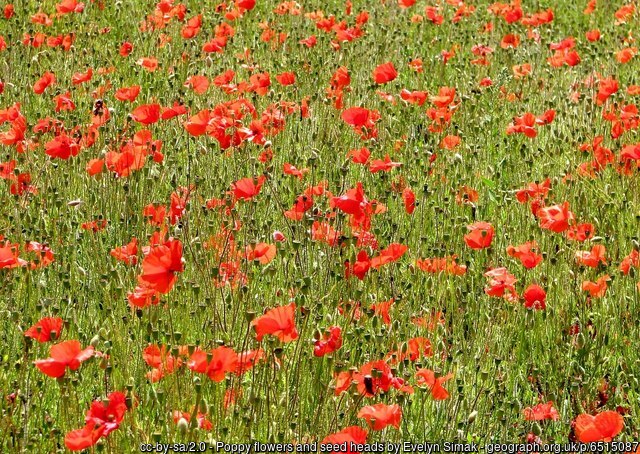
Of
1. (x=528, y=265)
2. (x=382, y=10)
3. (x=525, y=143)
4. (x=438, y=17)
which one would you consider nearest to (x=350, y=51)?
(x=438, y=17)

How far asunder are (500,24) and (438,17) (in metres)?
1.25

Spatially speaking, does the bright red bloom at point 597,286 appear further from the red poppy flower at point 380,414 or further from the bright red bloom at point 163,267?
the bright red bloom at point 163,267

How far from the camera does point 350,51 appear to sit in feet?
23.2

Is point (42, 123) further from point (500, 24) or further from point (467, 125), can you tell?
point (500, 24)

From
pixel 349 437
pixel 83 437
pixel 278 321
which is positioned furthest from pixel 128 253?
pixel 349 437

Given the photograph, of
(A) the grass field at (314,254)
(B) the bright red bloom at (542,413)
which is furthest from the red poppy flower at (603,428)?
(B) the bright red bloom at (542,413)

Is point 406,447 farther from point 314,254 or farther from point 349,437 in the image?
point 314,254

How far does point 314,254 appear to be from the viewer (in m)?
4.18

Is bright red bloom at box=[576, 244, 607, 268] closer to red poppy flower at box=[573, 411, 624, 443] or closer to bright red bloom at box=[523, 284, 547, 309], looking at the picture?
bright red bloom at box=[523, 284, 547, 309]

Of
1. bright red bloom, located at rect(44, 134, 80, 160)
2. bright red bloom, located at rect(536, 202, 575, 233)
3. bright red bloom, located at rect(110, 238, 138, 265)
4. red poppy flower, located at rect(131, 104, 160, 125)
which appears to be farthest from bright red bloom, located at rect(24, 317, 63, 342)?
bright red bloom, located at rect(536, 202, 575, 233)

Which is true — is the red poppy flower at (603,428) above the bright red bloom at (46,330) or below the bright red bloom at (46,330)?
above

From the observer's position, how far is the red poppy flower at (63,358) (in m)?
2.34

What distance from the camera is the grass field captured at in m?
2.82

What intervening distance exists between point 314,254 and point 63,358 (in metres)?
1.92
